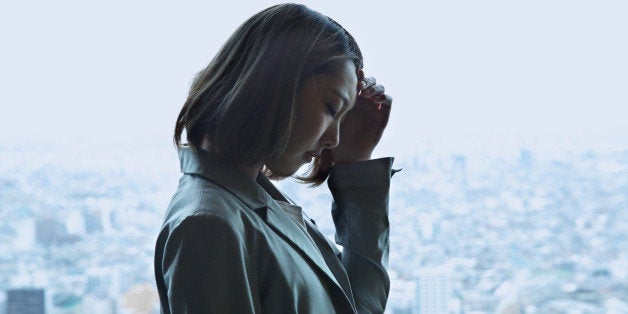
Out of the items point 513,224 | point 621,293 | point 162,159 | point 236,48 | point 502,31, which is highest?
point 502,31

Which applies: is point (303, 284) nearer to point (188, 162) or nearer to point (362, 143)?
→ point (188, 162)

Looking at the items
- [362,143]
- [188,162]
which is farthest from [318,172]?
[188,162]

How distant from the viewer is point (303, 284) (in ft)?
2.61

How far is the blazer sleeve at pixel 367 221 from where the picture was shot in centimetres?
106

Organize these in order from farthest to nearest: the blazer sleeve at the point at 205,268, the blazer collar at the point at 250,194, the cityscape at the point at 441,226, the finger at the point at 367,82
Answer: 1. the cityscape at the point at 441,226
2. the finger at the point at 367,82
3. the blazer collar at the point at 250,194
4. the blazer sleeve at the point at 205,268

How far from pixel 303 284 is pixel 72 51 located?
1382mm

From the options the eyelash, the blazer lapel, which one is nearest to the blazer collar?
the blazer lapel

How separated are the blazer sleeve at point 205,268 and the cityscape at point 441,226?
43.7 inches

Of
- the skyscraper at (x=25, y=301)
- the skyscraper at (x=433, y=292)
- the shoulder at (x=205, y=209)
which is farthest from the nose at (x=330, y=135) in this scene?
the skyscraper at (x=25, y=301)

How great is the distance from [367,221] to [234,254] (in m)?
0.38

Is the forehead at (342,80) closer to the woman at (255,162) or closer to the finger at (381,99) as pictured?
the woman at (255,162)

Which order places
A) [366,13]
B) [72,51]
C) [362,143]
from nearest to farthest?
1. [362,143]
2. [366,13]
3. [72,51]

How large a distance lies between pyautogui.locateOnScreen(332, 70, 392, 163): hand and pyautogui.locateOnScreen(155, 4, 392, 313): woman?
0.47 feet

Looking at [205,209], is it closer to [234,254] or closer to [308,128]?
[234,254]
